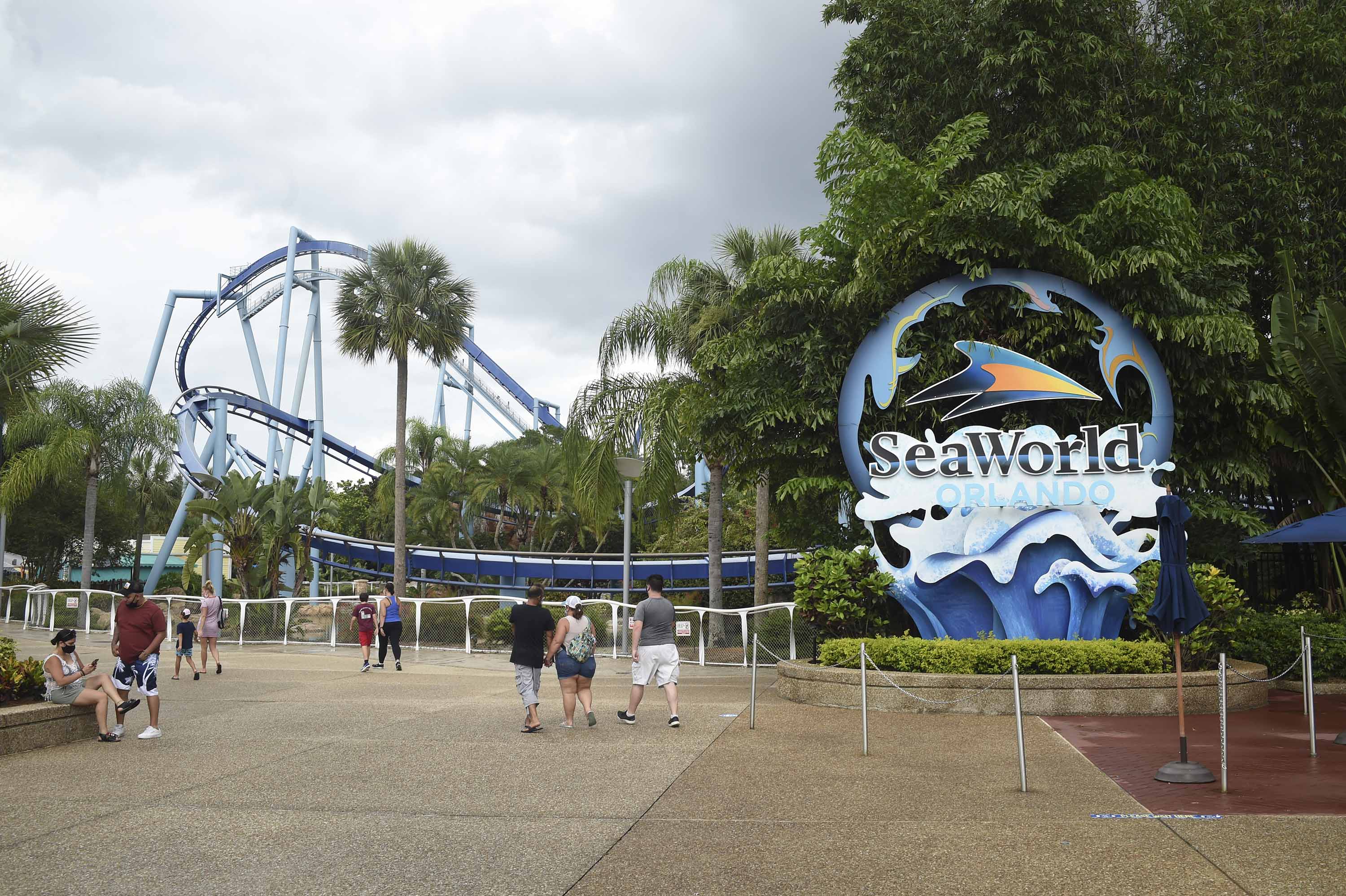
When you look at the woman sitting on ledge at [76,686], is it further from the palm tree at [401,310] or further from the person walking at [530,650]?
the palm tree at [401,310]

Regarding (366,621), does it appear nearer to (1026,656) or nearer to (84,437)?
(1026,656)

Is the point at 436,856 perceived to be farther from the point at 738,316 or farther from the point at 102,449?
the point at 102,449

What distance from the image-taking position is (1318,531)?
11.0m

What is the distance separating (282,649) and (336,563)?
20.0 meters

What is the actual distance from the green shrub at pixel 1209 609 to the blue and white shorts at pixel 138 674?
1159 centimetres

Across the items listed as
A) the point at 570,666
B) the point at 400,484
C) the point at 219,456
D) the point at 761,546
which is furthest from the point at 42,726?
the point at 219,456

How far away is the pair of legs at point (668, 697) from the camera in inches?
427

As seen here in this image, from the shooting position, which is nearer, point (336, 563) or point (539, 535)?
point (336, 563)

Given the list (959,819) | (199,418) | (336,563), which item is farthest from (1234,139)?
(199,418)

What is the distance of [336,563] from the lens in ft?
138

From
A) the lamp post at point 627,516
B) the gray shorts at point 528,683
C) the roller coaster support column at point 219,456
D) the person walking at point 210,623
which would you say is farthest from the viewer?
the roller coaster support column at point 219,456

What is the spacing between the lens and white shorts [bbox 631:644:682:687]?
11008 mm

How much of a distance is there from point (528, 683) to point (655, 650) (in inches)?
55.9

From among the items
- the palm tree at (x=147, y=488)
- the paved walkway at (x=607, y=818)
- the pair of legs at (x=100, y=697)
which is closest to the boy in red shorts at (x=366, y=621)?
the paved walkway at (x=607, y=818)
